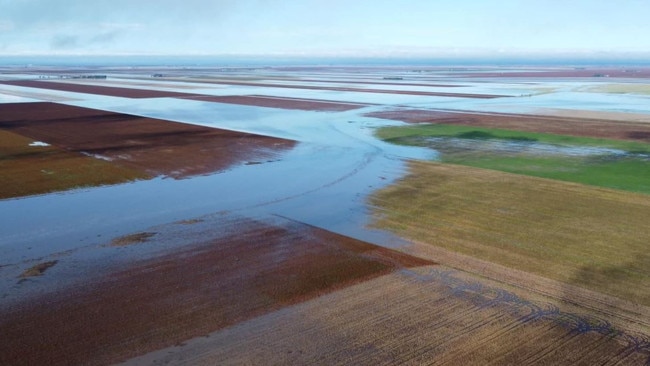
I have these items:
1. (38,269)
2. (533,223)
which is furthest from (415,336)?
(38,269)

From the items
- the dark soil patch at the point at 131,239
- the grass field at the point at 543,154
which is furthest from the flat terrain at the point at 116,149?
the grass field at the point at 543,154

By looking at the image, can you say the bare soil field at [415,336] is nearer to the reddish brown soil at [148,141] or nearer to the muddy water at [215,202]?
the muddy water at [215,202]

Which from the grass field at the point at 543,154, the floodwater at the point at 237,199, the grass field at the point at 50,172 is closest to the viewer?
the floodwater at the point at 237,199

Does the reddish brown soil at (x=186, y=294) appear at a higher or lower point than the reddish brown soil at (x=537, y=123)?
higher

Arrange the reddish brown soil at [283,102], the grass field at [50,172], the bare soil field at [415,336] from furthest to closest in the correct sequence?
1. the reddish brown soil at [283,102]
2. the grass field at [50,172]
3. the bare soil field at [415,336]

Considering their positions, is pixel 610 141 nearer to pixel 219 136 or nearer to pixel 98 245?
pixel 219 136

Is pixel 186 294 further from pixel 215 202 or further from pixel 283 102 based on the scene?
pixel 283 102

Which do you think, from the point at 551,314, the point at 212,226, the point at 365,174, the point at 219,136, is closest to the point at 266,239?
the point at 212,226
